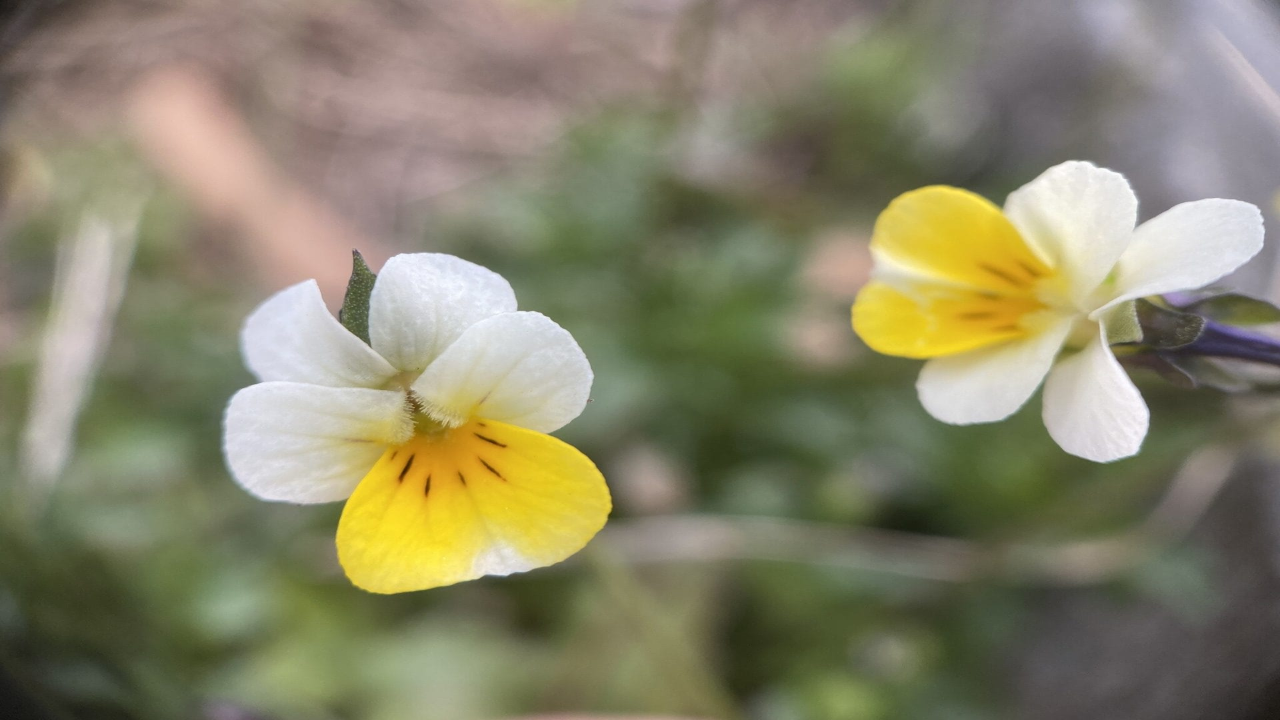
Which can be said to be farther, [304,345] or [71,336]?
[71,336]

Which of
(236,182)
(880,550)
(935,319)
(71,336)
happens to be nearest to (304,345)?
(935,319)

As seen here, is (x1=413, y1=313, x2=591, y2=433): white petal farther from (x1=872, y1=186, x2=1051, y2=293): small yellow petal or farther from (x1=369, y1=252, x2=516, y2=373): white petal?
(x1=872, y1=186, x2=1051, y2=293): small yellow petal

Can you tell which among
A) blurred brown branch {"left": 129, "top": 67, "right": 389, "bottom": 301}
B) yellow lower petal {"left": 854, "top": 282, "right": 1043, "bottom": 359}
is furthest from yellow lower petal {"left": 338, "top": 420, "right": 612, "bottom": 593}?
blurred brown branch {"left": 129, "top": 67, "right": 389, "bottom": 301}

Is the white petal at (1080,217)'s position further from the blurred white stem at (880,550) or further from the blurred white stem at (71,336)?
the blurred white stem at (71,336)

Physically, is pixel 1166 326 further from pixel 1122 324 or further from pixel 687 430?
pixel 687 430

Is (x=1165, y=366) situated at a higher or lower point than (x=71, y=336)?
lower

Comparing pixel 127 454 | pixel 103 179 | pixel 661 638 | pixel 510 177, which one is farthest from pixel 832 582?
pixel 103 179

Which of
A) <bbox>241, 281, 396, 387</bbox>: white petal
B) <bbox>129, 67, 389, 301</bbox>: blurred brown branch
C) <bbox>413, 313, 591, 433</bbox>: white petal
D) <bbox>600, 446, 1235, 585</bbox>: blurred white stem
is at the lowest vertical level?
<bbox>413, 313, 591, 433</bbox>: white petal

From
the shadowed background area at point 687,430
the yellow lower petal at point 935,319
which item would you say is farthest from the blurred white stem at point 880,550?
the yellow lower petal at point 935,319
